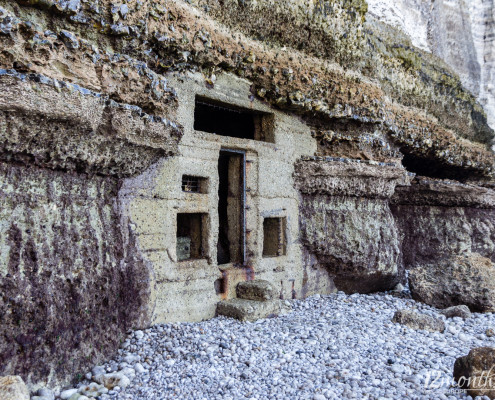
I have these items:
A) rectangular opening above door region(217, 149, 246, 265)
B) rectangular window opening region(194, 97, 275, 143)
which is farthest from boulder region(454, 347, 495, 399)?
rectangular window opening region(194, 97, 275, 143)

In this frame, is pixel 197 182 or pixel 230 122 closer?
pixel 197 182

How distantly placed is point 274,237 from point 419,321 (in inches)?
92.7

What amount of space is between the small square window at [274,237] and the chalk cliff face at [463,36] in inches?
394

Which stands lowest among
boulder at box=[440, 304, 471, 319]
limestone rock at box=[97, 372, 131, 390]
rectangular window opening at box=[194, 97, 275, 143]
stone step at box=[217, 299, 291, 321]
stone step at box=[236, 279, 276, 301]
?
boulder at box=[440, 304, 471, 319]

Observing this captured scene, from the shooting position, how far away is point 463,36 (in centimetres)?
1722

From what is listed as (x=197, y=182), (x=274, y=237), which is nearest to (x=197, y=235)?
(x=197, y=182)

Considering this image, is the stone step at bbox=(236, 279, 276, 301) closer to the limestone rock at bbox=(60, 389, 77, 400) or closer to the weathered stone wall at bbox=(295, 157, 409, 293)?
the weathered stone wall at bbox=(295, 157, 409, 293)

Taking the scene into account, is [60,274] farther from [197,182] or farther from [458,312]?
[458,312]

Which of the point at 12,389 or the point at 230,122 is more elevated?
the point at 230,122

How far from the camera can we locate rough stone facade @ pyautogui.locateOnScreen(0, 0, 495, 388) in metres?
3.47

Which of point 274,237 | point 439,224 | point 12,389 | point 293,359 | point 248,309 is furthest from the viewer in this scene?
point 439,224

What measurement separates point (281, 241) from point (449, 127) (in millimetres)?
5849

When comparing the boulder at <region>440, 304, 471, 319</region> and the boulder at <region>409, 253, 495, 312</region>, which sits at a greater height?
the boulder at <region>409, 253, 495, 312</region>

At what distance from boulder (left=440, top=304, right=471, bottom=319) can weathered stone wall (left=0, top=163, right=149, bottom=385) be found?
4618 millimetres
